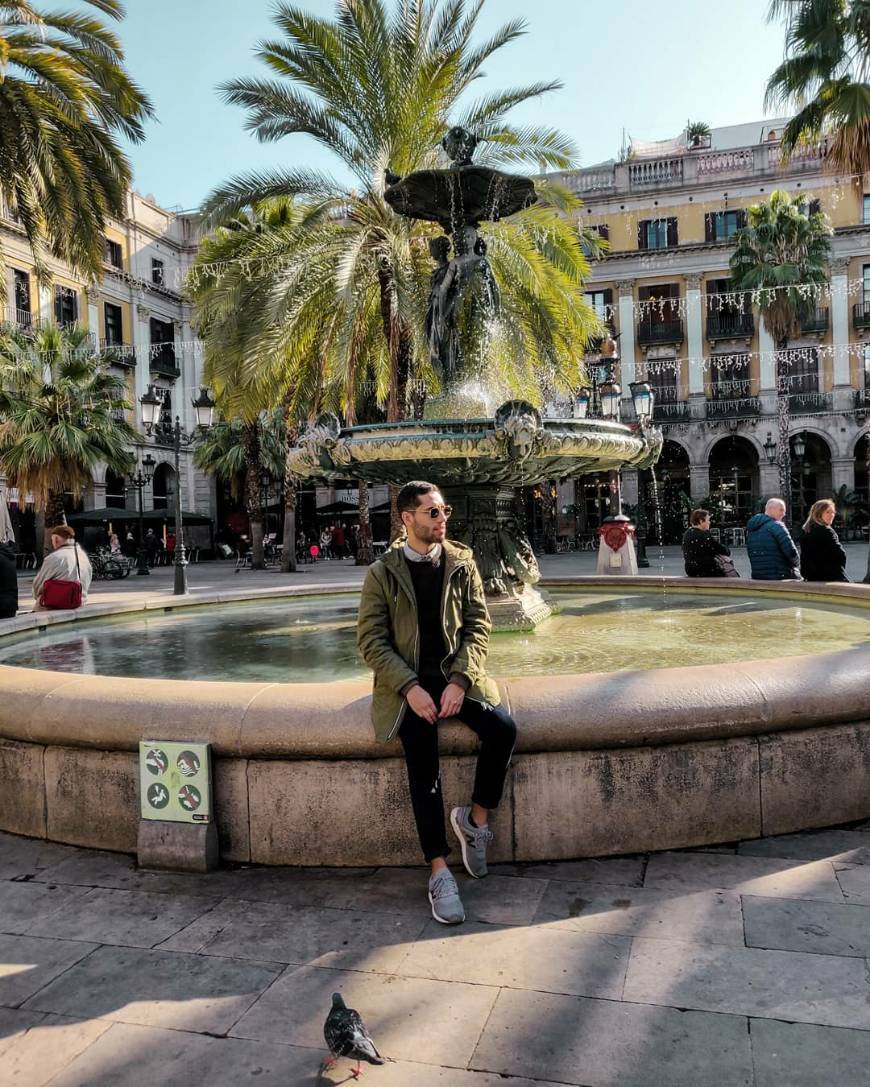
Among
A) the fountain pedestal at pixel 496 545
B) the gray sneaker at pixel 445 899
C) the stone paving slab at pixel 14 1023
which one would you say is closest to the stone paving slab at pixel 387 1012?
the gray sneaker at pixel 445 899

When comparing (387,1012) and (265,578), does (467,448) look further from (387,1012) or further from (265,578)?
(265,578)

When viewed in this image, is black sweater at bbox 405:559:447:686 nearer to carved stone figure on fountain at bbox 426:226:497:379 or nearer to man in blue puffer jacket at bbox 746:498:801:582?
carved stone figure on fountain at bbox 426:226:497:379

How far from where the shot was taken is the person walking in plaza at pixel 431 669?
3.26 metres

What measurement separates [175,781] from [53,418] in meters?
23.1

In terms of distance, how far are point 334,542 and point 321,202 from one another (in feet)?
75.1

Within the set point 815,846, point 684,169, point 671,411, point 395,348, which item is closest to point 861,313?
point 671,411

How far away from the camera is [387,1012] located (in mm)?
2443

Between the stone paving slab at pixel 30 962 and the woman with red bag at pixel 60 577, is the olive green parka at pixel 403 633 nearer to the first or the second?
the stone paving slab at pixel 30 962

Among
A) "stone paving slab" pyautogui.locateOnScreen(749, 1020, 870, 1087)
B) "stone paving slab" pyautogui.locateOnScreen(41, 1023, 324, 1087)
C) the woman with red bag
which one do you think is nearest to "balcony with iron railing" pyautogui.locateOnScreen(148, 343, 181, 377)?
the woman with red bag

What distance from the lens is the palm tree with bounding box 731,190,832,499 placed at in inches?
1220

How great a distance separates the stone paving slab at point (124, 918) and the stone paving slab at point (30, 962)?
6cm

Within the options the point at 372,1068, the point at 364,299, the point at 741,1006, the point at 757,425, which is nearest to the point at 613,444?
the point at 741,1006

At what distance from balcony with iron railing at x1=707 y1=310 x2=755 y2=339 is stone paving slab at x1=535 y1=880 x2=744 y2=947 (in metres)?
41.3

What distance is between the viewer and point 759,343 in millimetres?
41031
